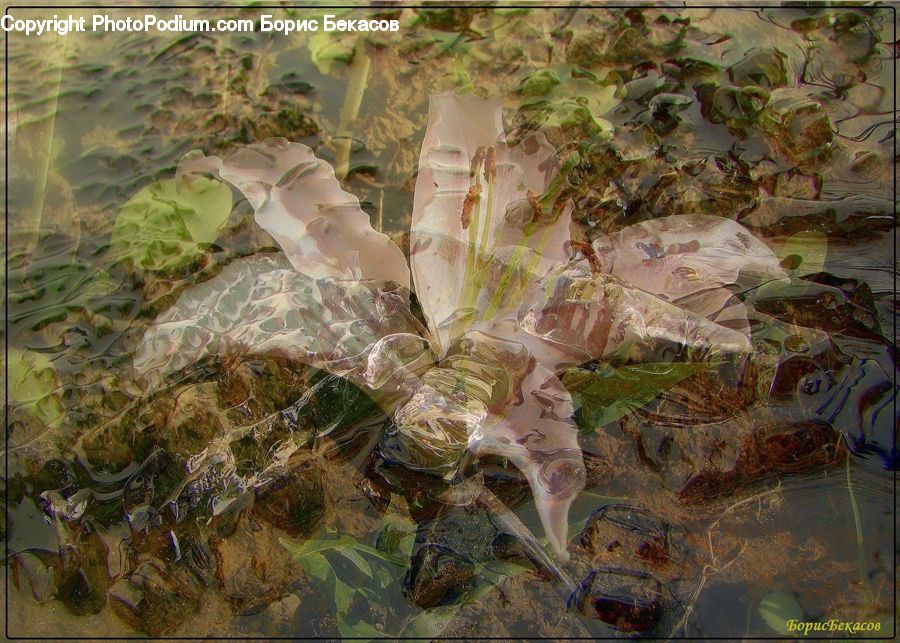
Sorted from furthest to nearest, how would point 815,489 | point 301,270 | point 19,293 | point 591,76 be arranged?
point 591,76
point 19,293
point 301,270
point 815,489

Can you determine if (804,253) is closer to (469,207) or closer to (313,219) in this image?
(469,207)

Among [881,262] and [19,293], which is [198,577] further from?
[881,262]

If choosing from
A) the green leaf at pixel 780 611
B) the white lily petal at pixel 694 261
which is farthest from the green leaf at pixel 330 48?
the green leaf at pixel 780 611

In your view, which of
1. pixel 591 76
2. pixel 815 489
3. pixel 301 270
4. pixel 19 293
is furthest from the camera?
pixel 591 76

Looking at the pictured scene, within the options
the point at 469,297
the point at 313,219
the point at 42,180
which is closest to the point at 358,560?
the point at 469,297

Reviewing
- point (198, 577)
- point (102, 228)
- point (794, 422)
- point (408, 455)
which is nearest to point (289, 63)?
point (102, 228)
